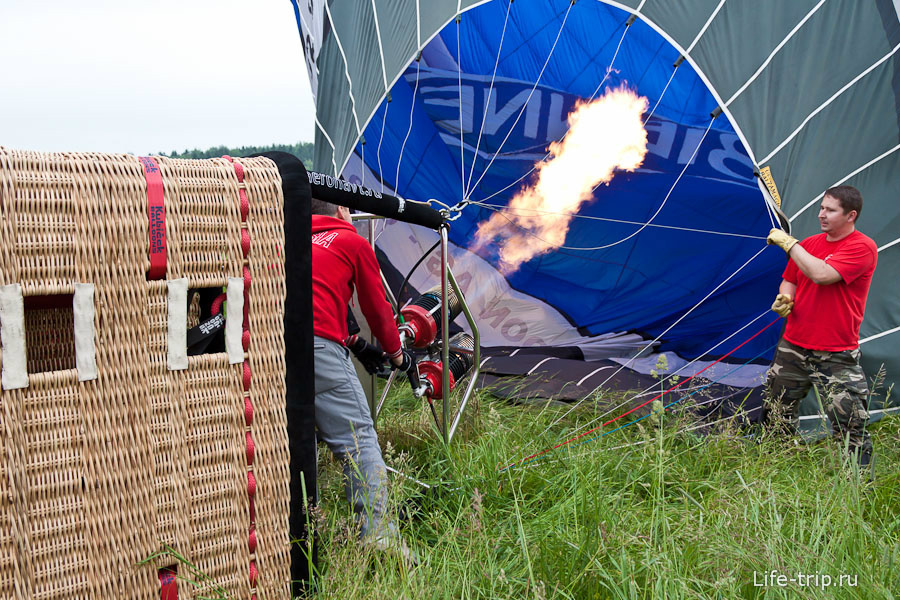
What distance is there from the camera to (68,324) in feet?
4.39

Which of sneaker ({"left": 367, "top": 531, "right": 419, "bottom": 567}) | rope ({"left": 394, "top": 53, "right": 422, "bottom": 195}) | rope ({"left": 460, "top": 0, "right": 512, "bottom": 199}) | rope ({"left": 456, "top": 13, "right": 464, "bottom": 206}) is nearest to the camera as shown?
sneaker ({"left": 367, "top": 531, "right": 419, "bottom": 567})

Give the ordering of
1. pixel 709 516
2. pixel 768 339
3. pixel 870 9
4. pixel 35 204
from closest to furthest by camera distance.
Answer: pixel 35 204 < pixel 709 516 < pixel 870 9 < pixel 768 339

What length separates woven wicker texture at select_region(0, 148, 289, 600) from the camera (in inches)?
43.6

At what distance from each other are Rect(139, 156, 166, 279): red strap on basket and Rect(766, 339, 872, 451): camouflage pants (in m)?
2.33

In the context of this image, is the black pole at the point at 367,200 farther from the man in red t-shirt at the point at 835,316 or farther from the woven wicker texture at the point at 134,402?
the man in red t-shirt at the point at 835,316

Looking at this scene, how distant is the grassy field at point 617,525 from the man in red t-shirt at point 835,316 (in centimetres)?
20

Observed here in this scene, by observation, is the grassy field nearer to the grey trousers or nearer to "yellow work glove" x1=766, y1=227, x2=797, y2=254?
the grey trousers

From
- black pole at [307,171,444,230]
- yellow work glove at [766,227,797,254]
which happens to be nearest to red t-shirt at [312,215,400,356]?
black pole at [307,171,444,230]

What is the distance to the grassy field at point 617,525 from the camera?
1.41 metres

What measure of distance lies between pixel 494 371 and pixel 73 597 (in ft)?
10.8

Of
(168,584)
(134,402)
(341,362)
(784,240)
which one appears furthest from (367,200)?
(784,240)

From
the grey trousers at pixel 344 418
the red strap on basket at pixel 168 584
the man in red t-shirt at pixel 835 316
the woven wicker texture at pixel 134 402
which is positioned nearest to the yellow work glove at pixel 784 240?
the man in red t-shirt at pixel 835 316

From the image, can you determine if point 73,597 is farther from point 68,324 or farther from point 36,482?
point 68,324

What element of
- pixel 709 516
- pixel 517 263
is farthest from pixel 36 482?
pixel 517 263
